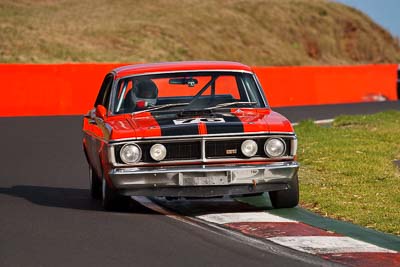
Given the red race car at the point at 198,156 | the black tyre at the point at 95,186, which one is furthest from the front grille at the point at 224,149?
the black tyre at the point at 95,186

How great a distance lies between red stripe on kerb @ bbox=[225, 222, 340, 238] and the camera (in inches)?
360

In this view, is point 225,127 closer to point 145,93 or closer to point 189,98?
point 145,93

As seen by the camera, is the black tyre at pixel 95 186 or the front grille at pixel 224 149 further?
the black tyre at pixel 95 186

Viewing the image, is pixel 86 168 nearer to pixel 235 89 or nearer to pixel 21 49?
pixel 235 89

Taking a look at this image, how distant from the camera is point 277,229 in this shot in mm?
9391

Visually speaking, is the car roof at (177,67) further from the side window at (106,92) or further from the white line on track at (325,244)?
the white line on track at (325,244)

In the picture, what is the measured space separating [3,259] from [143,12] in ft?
185

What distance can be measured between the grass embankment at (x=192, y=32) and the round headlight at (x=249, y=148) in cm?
3575

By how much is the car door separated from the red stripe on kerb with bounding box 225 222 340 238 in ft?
5.93

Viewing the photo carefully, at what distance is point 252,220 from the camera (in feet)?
32.6

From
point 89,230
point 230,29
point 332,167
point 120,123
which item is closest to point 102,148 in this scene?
point 120,123

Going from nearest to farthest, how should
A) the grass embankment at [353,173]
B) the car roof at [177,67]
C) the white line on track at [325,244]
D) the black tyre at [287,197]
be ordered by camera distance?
1. the white line on track at [325,244]
2. the grass embankment at [353,173]
3. the black tyre at [287,197]
4. the car roof at [177,67]

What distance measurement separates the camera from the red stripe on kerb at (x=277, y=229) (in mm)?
9133

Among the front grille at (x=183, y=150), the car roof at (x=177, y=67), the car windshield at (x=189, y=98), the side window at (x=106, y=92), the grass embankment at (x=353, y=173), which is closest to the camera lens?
the front grille at (x=183, y=150)
